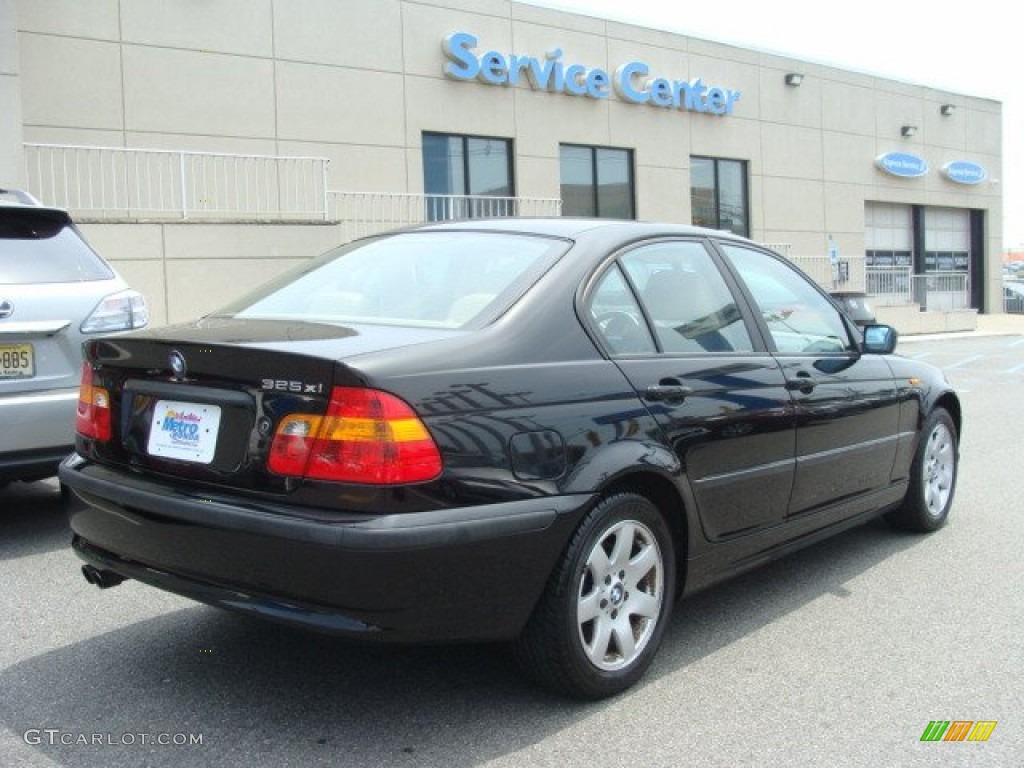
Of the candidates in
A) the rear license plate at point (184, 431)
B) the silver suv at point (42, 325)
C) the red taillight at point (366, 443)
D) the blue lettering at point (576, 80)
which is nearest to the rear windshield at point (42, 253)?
the silver suv at point (42, 325)

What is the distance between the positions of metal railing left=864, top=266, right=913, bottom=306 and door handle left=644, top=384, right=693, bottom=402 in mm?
24608

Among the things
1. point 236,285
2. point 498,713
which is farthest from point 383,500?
point 236,285

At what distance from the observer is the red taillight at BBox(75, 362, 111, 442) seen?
11.1ft

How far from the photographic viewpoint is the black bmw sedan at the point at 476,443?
2750mm

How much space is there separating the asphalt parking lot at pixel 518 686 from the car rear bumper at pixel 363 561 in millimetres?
405

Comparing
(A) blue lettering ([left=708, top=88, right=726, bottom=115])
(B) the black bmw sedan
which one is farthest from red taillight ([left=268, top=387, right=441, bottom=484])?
(A) blue lettering ([left=708, top=88, right=726, bottom=115])

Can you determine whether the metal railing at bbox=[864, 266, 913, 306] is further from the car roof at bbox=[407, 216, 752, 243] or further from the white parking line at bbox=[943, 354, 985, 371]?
the car roof at bbox=[407, 216, 752, 243]

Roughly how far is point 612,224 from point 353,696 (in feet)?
6.43

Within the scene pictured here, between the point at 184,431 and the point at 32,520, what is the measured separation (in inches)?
124

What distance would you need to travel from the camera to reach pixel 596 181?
839 inches

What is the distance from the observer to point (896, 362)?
5066 millimetres

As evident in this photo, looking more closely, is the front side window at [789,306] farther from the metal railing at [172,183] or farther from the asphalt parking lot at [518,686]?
the metal railing at [172,183]

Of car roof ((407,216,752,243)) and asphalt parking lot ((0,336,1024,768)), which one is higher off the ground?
car roof ((407,216,752,243))

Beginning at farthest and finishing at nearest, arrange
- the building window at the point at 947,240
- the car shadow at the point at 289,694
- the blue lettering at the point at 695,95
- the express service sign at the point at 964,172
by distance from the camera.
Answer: the building window at the point at 947,240, the express service sign at the point at 964,172, the blue lettering at the point at 695,95, the car shadow at the point at 289,694
